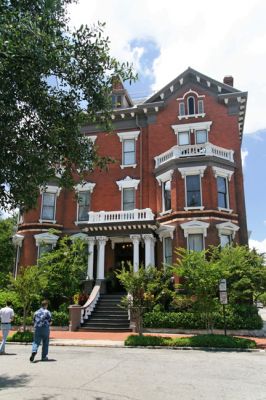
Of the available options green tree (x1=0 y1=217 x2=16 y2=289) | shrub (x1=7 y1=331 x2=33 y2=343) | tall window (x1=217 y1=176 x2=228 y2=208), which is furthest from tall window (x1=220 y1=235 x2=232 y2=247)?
green tree (x1=0 y1=217 x2=16 y2=289)

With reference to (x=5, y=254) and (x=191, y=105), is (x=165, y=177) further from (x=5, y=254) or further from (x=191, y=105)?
(x=5, y=254)

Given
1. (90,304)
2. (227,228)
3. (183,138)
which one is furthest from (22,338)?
(183,138)

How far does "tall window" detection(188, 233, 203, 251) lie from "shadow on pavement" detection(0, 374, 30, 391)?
15.7 metres

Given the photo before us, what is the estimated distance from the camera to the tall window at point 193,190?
24.2 m

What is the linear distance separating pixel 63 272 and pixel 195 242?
26.9ft

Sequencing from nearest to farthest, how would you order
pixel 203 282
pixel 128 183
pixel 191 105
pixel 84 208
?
1. pixel 203 282
2. pixel 128 183
3. pixel 191 105
4. pixel 84 208

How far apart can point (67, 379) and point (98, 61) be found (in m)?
7.53

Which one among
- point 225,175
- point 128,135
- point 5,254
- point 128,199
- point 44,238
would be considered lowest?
point 5,254

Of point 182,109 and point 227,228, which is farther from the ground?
point 182,109

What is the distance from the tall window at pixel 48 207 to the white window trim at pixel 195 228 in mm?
10017

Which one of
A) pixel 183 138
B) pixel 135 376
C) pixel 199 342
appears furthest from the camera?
pixel 183 138

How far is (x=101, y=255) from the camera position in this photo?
24844 millimetres

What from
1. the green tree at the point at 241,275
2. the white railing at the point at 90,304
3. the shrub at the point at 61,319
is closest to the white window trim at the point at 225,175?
the green tree at the point at 241,275

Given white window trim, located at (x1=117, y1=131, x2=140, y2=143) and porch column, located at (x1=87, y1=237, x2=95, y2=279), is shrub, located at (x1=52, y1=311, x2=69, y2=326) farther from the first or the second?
white window trim, located at (x1=117, y1=131, x2=140, y2=143)
